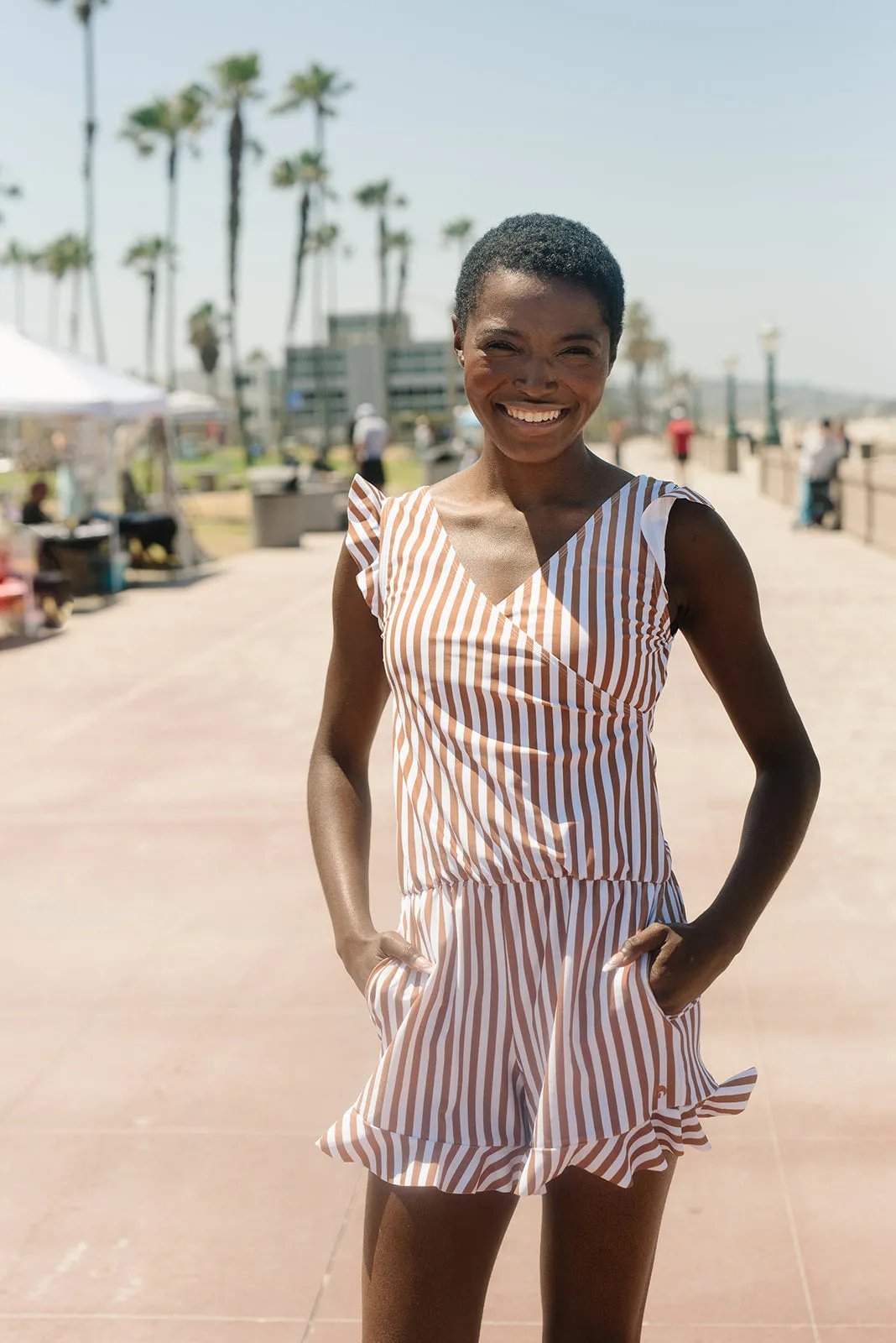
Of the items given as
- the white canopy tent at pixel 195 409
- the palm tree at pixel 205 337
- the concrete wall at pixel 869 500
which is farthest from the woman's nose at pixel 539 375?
the palm tree at pixel 205 337

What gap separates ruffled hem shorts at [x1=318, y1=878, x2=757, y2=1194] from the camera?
1.82 metres

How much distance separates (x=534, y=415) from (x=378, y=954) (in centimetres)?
66

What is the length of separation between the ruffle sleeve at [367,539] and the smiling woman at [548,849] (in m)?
0.03

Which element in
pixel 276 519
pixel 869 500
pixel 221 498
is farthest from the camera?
pixel 221 498

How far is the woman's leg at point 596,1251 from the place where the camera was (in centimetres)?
186

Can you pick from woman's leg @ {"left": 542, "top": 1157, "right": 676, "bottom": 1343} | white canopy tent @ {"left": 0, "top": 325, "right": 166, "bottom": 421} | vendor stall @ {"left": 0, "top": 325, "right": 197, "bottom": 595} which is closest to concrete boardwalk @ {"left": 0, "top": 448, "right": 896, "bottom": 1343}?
woman's leg @ {"left": 542, "top": 1157, "right": 676, "bottom": 1343}

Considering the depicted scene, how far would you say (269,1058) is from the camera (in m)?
4.55

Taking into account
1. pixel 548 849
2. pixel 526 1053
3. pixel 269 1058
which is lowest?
pixel 269 1058

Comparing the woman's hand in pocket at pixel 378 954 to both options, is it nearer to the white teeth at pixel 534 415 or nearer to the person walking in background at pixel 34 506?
the white teeth at pixel 534 415

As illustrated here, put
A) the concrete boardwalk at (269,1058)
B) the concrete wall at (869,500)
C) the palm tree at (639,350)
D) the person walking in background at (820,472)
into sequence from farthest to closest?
the palm tree at (639,350)
the person walking in background at (820,472)
the concrete wall at (869,500)
the concrete boardwalk at (269,1058)

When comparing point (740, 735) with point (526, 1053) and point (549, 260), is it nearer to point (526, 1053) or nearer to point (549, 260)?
point (526, 1053)

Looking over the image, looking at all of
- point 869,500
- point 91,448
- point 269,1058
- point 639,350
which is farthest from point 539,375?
point 639,350

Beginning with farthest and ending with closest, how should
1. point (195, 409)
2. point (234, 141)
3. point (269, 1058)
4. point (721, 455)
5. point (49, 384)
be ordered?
point (234, 141), point (721, 455), point (195, 409), point (49, 384), point (269, 1058)

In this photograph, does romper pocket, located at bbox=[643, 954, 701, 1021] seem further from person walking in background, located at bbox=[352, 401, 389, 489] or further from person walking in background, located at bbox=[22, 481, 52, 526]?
person walking in background, located at bbox=[352, 401, 389, 489]
